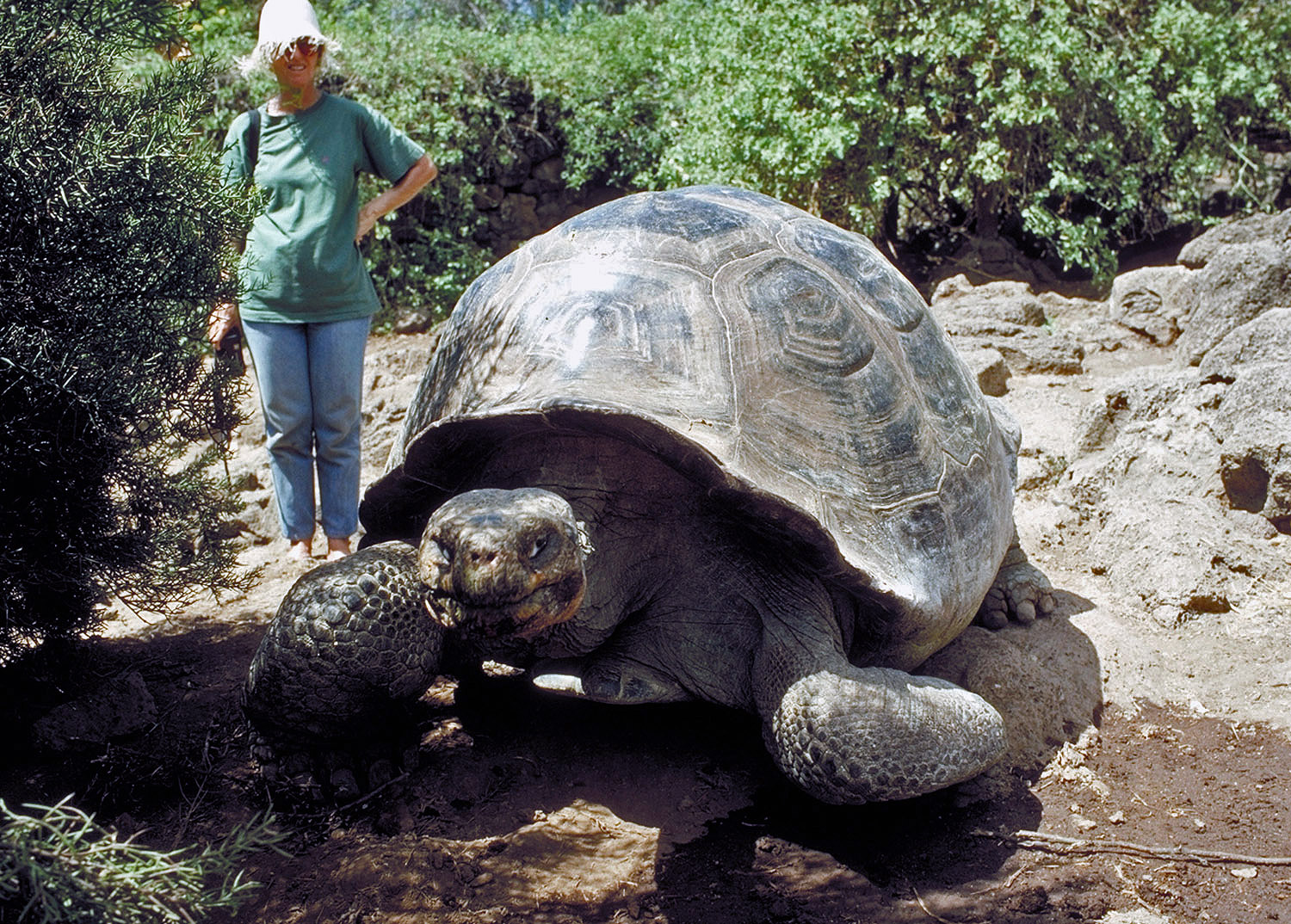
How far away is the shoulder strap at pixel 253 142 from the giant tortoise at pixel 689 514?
1240mm

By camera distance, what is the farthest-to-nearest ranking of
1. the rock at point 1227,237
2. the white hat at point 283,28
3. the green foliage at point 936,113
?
the green foliage at point 936,113 < the rock at point 1227,237 < the white hat at point 283,28

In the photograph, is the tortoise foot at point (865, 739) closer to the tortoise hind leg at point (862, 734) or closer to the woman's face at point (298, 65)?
the tortoise hind leg at point (862, 734)

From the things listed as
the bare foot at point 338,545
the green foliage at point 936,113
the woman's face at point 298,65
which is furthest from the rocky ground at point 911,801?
the green foliage at point 936,113

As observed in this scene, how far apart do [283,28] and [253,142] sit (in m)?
0.36

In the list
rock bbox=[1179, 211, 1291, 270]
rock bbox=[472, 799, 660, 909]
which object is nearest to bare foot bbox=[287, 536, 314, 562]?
rock bbox=[472, 799, 660, 909]

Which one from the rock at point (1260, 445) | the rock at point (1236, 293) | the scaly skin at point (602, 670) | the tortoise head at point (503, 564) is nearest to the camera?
the tortoise head at point (503, 564)

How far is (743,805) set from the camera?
2232 millimetres

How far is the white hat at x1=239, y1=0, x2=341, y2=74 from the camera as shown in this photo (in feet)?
10.3

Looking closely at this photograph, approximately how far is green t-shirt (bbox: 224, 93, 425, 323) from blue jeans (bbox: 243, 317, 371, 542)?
0.27ft

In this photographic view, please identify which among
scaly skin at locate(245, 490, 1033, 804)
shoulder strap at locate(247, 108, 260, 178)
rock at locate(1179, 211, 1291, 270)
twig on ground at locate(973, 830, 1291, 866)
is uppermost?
shoulder strap at locate(247, 108, 260, 178)

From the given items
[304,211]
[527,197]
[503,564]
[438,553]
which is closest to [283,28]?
[304,211]

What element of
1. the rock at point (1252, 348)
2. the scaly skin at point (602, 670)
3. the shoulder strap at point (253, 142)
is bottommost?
the scaly skin at point (602, 670)

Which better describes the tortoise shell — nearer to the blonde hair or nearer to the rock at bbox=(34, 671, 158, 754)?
the rock at bbox=(34, 671, 158, 754)

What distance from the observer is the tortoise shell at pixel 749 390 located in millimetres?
2059
